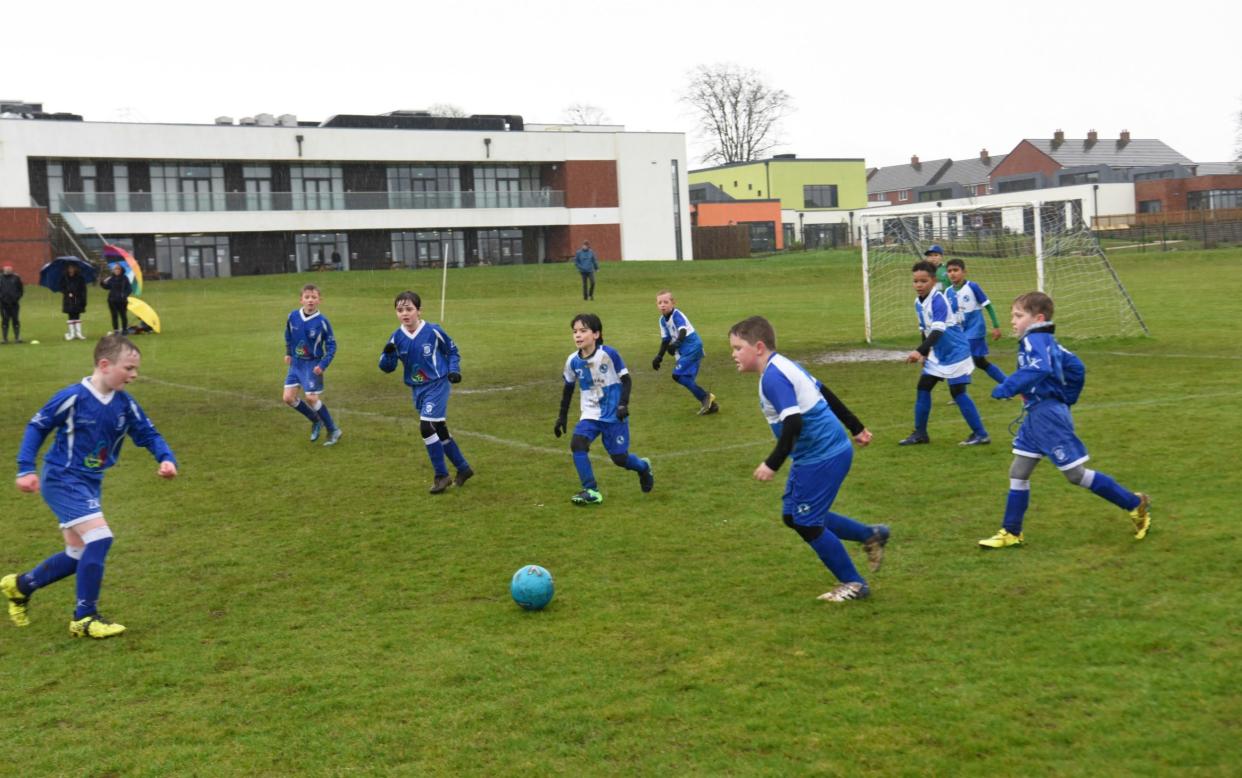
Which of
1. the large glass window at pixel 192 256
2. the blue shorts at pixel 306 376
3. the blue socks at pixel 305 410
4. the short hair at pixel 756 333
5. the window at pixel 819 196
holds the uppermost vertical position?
the window at pixel 819 196

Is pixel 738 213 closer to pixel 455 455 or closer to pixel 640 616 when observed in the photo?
pixel 455 455

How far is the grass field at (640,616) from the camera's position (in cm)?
572

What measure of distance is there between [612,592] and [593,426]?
315cm

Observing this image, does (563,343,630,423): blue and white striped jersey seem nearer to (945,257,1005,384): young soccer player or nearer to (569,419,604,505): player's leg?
(569,419,604,505): player's leg

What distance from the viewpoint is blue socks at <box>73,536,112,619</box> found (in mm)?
Answer: 7816

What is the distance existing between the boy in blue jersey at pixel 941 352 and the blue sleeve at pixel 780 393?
17.9 feet

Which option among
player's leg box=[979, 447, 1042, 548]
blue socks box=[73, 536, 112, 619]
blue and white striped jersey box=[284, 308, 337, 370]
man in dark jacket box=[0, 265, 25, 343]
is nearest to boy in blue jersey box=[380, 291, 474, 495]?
blue and white striped jersey box=[284, 308, 337, 370]

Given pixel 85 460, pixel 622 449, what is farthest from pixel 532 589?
pixel 622 449

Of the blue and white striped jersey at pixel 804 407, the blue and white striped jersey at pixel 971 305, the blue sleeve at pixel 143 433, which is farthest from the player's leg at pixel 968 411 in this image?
the blue sleeve at pixel 143 433

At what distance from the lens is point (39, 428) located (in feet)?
25.4

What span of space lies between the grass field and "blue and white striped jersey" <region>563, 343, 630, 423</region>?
3.05 ft

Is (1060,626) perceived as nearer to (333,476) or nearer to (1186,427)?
(1186,427)

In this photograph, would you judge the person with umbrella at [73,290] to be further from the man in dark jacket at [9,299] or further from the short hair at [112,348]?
the short hair at [112,348]

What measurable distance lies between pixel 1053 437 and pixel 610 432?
4.12m
